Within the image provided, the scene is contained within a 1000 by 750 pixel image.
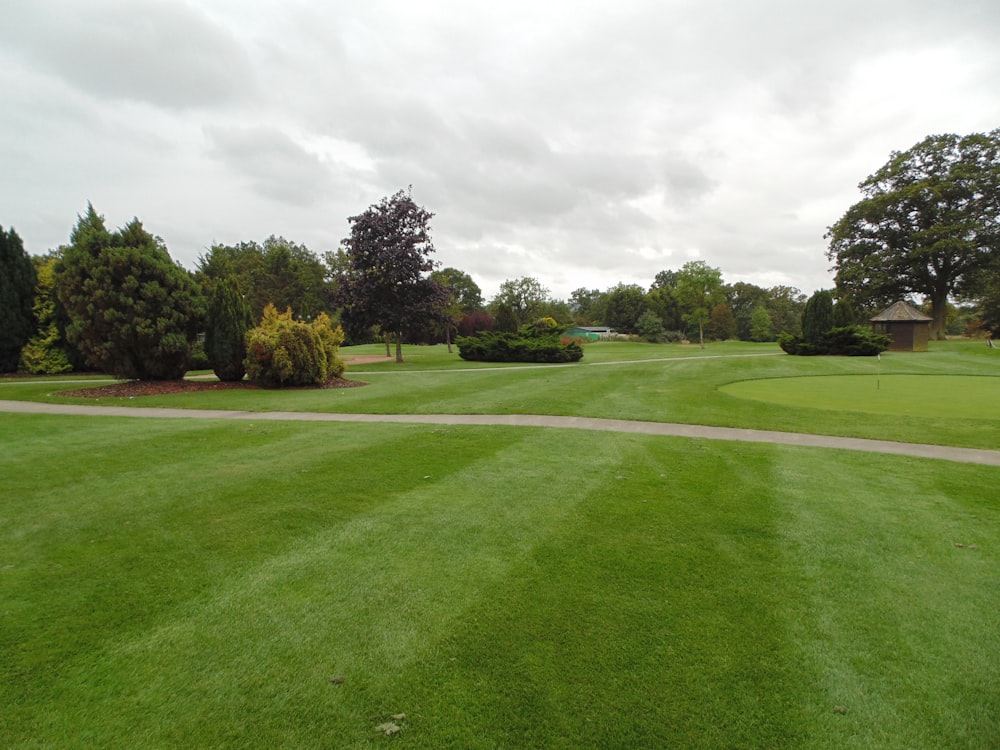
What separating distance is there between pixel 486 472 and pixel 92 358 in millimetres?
13967

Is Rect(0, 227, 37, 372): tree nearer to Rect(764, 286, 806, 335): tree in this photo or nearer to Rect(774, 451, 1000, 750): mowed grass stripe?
Rect(774, 451, 1000, 750): mowed grass stripe

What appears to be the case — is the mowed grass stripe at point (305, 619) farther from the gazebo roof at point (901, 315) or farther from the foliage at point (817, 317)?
the gazebo roof at point (901, 315)

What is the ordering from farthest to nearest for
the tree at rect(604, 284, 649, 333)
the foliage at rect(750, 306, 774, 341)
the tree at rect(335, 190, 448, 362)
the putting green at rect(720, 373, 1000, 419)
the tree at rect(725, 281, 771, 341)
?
the tree at rect(725, 281, 771, 341)
the tree at rect(604, 284, 649, 333)
the foliage at rect(750, 306, 774, 341)
the tree at rect(335, 190, 448, 362)
the putting green at rect(720, 373, 1000, 419)

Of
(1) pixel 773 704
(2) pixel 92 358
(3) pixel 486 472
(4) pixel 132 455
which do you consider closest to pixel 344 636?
(1) pixel 773 704

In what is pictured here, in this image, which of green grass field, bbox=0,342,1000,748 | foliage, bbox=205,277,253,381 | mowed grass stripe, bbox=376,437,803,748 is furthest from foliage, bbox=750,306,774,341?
mowed grass stripe, bbox=376,437,803,748

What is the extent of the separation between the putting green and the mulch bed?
12.1 metres

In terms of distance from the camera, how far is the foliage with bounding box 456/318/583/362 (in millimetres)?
27297

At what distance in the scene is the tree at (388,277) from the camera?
25906mm

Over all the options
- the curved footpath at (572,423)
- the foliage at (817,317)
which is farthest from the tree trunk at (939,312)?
the curved footpath at (572,423)

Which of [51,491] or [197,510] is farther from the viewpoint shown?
[51,491]

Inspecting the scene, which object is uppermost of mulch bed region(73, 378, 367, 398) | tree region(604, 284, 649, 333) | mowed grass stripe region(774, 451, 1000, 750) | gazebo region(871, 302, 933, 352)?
→ tree region(604, 284, 649, 333)

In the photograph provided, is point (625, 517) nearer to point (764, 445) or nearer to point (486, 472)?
point (486, 472)

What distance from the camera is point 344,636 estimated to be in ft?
9.68

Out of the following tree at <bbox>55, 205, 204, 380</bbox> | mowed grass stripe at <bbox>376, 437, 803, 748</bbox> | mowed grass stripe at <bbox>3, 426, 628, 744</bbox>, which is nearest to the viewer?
mowed grass stripe at <bbox>376, 437, 803, 748</bbox>
